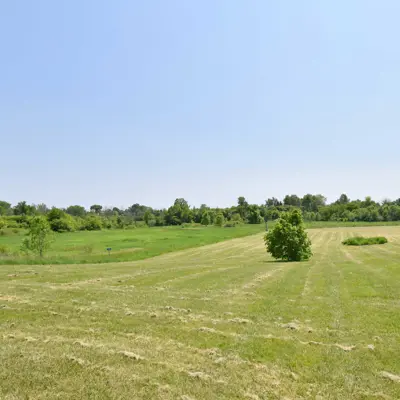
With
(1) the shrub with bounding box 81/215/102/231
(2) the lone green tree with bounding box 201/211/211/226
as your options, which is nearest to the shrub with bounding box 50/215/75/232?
A: (1) the shrub with bounding box 81/215/102/231

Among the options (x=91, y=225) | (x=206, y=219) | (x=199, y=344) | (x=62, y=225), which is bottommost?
(x=199, y=344)

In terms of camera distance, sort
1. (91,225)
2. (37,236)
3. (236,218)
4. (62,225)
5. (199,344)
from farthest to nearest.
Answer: (236,218), (91,225), (62,225), (37,236), (199,344)

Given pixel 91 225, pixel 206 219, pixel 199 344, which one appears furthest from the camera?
pixel 206 219

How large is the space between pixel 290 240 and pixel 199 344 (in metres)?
28.4

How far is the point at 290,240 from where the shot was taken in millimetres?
34688

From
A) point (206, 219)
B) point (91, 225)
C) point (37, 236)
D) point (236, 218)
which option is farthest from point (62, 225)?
point (37, 236)

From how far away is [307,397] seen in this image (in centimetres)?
551

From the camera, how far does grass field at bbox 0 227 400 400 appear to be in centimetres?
578

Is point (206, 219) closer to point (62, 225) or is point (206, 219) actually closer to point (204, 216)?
point (204, 216)

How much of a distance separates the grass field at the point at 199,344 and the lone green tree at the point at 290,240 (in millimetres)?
20475

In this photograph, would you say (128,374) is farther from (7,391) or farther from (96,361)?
(7,391)

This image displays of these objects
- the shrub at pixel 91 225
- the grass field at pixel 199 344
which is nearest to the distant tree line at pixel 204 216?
the shrub at pixel 91 225

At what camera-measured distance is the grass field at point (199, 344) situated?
578 centimetres

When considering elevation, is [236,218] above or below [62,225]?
above
